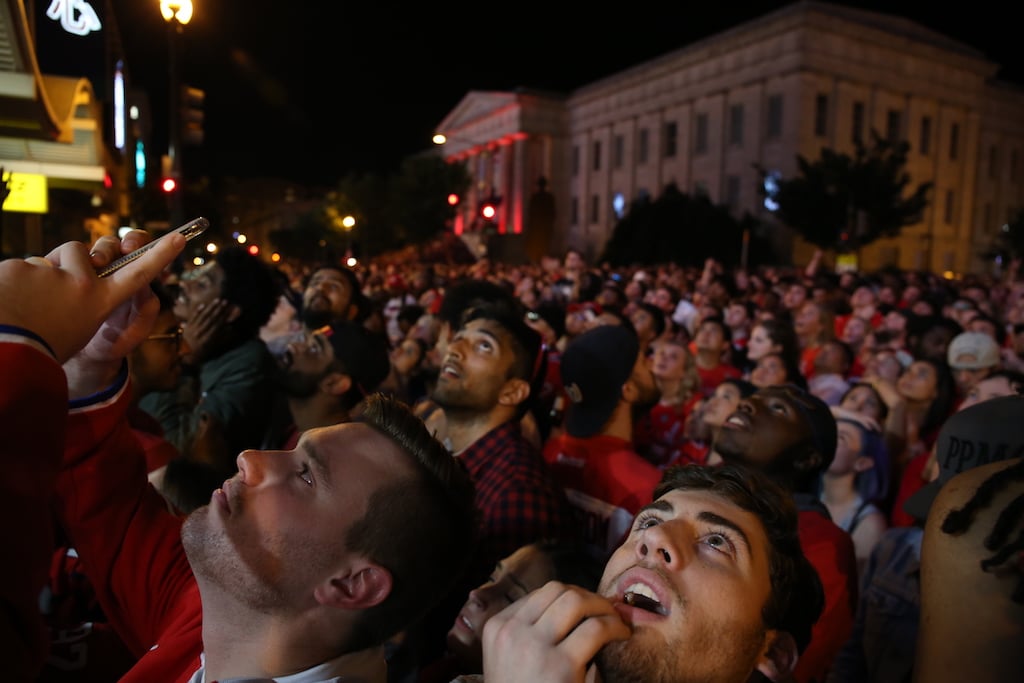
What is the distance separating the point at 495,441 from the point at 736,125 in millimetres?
50834

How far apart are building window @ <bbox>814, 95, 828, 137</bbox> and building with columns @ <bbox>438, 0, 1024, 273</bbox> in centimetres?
11

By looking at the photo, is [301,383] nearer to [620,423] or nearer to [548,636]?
[620,423]

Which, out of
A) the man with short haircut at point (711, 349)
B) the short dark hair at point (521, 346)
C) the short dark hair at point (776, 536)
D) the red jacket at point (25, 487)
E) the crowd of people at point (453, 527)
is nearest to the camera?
the red jacket at point (25, 487)

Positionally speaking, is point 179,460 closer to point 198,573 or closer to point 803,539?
point 198,573

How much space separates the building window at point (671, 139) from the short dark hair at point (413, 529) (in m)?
56.7

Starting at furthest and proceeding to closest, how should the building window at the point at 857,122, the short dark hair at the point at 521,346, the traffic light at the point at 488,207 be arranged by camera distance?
the building window at the point at 857,122, the traffic light at the point at 488,207, the short dark hair at the point at 521,346

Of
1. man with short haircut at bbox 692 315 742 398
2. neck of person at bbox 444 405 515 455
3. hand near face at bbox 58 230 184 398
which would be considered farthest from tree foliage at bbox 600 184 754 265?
hand near face at bbox 58 230 184 398

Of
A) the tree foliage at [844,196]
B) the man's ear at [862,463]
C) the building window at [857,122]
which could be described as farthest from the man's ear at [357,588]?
the building window at [857,122]

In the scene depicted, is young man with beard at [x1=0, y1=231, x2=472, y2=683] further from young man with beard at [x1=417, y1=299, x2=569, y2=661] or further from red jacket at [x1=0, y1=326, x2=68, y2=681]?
young man with beard at [x1=417, y1=299, x2=569, y2=661]

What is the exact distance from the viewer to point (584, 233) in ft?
Answer: 216

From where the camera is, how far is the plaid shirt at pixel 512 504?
2801mm

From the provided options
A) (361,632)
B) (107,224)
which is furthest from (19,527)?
(107,224)

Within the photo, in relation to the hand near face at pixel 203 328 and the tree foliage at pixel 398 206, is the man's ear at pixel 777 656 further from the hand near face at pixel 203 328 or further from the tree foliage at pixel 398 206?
the tree foliage at pixel 398 206

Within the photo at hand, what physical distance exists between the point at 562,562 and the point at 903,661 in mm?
1517
